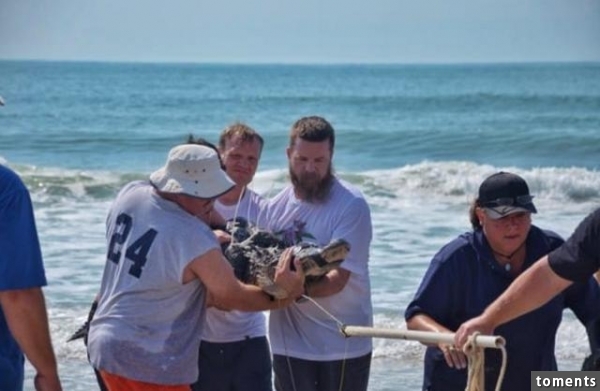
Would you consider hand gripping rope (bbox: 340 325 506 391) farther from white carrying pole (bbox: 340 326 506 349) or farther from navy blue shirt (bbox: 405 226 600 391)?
navy blue shirt (bbox: 405 226 600 391)

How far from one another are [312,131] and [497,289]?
3.75 feet

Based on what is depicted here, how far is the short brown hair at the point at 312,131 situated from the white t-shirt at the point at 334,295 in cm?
21

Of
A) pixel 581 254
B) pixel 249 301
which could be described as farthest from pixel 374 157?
pixel 581 254

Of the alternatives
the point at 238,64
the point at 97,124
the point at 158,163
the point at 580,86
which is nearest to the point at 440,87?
the point at 580,86

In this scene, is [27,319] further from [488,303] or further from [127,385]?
[488,303]

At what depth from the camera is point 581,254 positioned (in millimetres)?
4180

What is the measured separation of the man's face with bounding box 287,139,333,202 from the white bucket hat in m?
0.94

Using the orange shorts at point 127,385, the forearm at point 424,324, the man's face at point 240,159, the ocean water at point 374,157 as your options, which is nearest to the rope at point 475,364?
the forearm at point 424,324

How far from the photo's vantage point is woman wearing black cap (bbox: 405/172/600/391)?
4824mm

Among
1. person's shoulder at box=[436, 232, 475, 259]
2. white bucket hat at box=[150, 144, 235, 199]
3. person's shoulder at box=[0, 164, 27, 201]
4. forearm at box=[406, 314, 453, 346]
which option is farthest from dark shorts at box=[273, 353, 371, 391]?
person's shoulder at box=[0, 164, 27, 201]

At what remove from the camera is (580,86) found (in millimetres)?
57562

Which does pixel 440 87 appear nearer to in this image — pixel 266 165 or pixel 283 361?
pixel 266 165

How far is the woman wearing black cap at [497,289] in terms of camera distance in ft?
15.8

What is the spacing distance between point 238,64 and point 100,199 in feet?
364
